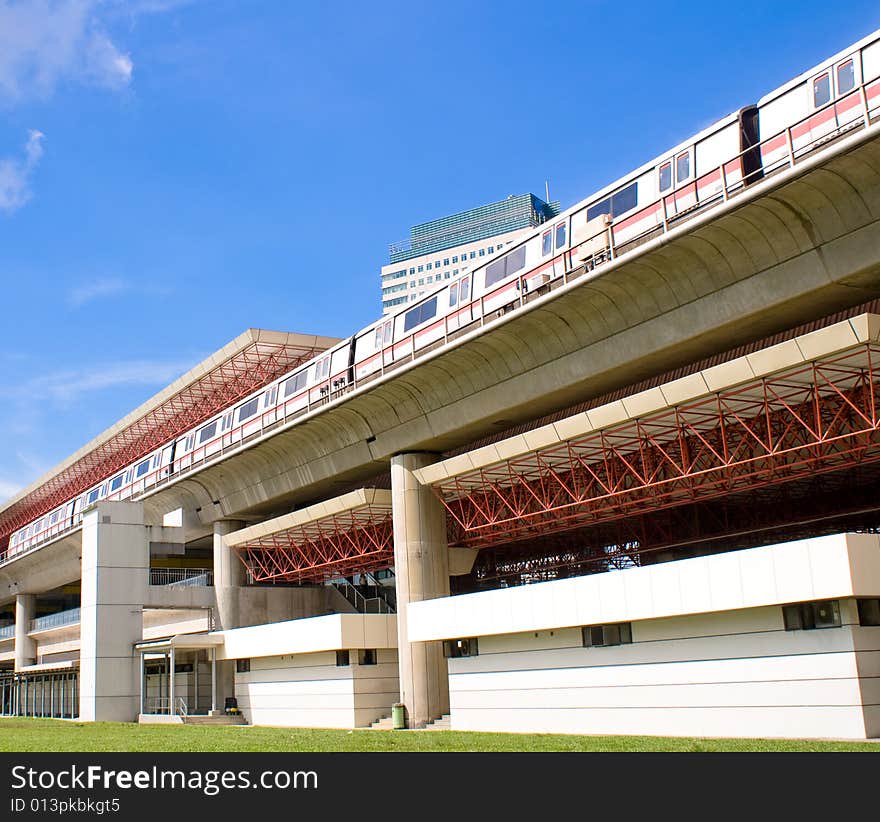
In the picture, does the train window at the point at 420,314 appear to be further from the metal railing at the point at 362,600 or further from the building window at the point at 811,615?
the building window at the point at 811,615

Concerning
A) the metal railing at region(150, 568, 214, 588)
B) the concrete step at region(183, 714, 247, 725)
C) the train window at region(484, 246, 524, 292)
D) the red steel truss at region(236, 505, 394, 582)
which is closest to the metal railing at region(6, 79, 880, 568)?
the train window at region(484, 246, 524, 292)

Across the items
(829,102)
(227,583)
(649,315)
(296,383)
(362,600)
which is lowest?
(362,600)

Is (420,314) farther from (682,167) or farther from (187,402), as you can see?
(187,402)

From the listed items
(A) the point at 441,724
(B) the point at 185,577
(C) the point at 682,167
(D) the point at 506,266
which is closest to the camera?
(C) the point at 682,167

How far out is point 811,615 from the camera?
21.8 m

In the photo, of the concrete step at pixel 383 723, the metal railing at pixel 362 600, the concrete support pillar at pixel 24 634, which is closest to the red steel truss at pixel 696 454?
the concrete step at pixel 383 723

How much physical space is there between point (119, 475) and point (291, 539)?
22.0 m

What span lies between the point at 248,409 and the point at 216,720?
44.4 feet

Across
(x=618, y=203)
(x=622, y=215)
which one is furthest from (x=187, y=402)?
(x=622, y=215)

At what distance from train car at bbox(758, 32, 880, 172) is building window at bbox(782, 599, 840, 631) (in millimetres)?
9485

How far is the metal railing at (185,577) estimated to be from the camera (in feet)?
164

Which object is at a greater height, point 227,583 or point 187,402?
point 187,402

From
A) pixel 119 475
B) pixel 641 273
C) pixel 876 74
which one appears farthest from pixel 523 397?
pixel 119 475
